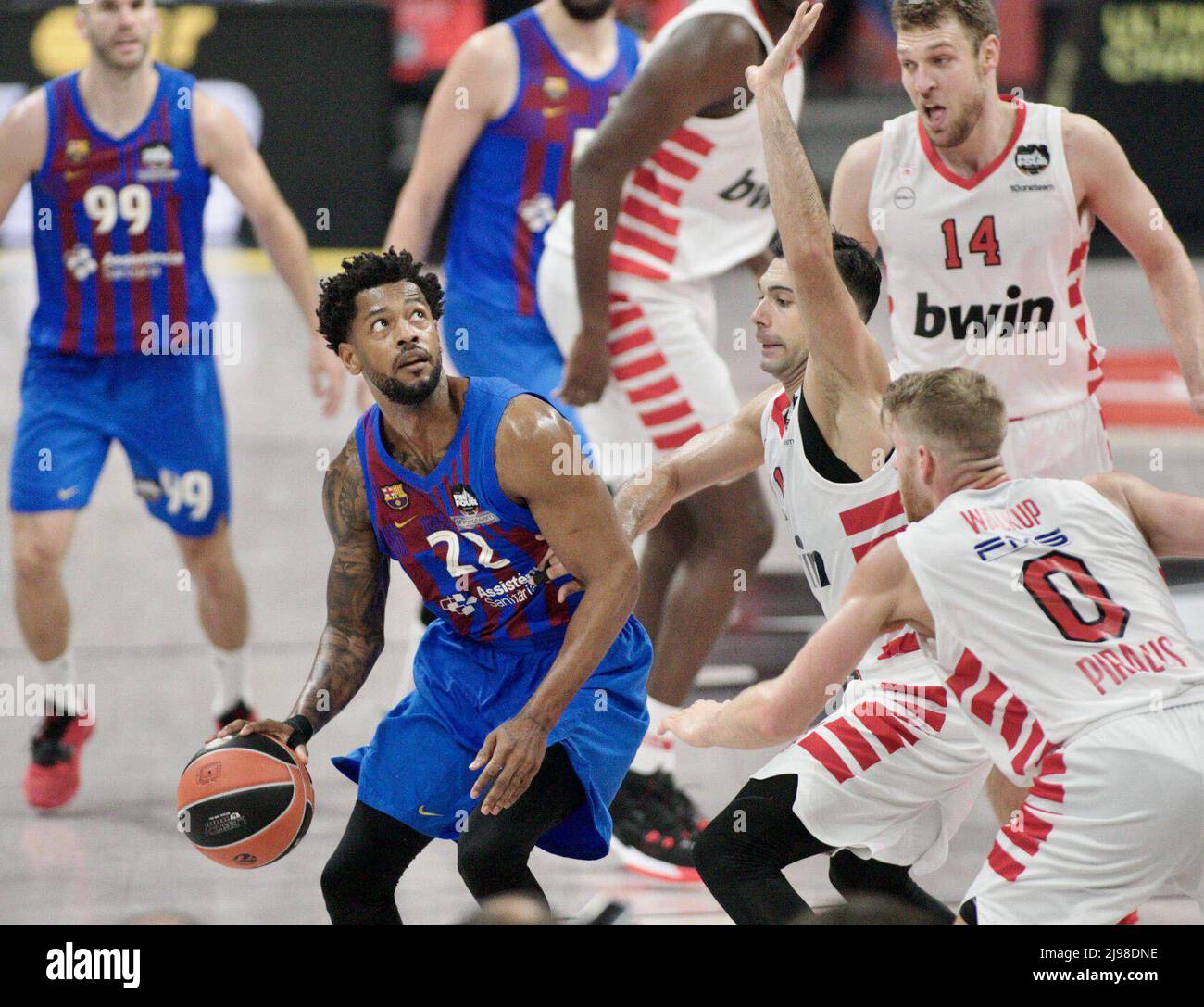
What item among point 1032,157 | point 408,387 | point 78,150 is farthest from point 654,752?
point 78,150

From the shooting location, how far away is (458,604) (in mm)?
3896

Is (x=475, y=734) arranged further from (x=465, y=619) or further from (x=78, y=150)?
(x=78, y=150)

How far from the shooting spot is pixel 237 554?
26.6 feet

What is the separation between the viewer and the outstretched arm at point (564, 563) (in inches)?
142

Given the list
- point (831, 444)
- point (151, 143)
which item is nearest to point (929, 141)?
point (831, 444)

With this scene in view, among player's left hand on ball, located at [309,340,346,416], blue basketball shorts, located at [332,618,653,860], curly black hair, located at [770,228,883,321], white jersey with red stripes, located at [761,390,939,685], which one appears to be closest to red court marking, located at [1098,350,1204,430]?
player's left hand on ball, located at [309,340,346,416]

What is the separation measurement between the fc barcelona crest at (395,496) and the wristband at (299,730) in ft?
1.59

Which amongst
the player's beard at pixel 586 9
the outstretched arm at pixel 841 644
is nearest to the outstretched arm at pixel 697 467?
the outstretched arm at pixel 841 644

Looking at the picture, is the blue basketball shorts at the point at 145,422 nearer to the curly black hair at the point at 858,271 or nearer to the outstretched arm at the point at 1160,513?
the curly black hair at the point at 858,271

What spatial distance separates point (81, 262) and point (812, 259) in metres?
2.94

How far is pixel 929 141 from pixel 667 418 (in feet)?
3.92

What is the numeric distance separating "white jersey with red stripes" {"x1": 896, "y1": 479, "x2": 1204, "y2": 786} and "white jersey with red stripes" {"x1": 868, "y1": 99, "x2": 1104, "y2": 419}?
131cm

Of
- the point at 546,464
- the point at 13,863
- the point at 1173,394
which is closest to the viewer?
the point at 546,464
